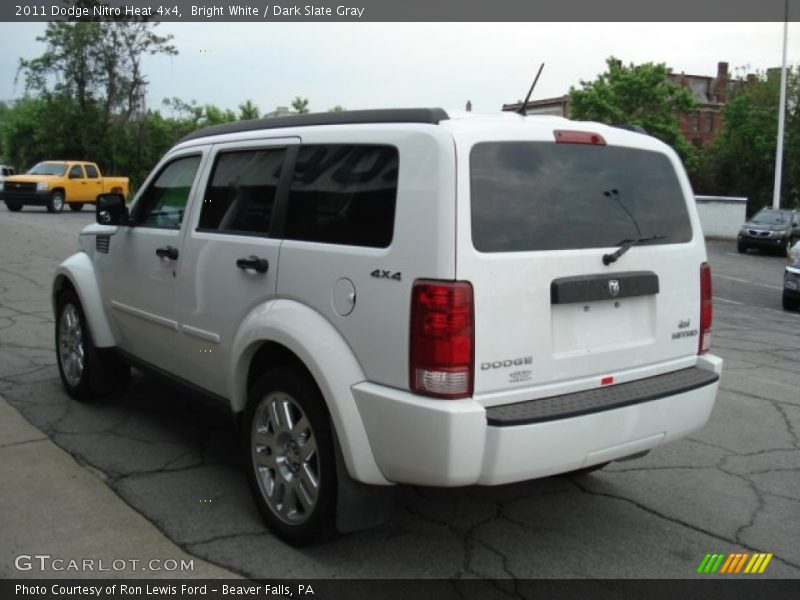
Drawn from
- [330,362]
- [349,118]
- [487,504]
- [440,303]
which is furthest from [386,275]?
[487,504]

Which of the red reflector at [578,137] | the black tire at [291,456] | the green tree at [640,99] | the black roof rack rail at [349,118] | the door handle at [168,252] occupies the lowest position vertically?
the black tire at [291,456]

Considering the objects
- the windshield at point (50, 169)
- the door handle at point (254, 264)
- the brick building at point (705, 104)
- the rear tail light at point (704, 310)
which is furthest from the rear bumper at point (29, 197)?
the brick building at point (705, 104)

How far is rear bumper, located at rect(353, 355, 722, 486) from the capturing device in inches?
111

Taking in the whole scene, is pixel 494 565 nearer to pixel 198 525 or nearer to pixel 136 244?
pixel 198 525

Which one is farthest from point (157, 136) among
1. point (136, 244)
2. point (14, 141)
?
point (136, 244)

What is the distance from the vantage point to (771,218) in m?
26.4

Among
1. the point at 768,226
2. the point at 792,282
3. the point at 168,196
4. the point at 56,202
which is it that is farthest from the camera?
the point at 56,202

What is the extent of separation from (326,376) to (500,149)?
3.69 feet

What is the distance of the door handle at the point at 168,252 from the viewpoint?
14.2 feet

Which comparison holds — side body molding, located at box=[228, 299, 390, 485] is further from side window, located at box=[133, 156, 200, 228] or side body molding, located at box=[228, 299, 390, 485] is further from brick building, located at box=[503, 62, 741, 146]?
brick building, located at box=[503, 62, 741, 146]

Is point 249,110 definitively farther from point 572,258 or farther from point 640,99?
point 572,258

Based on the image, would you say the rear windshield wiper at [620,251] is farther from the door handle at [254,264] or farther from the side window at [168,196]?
the side window at [168,196]

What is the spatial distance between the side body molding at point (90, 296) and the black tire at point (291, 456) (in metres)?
1.95

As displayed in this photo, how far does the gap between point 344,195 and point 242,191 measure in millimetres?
878
